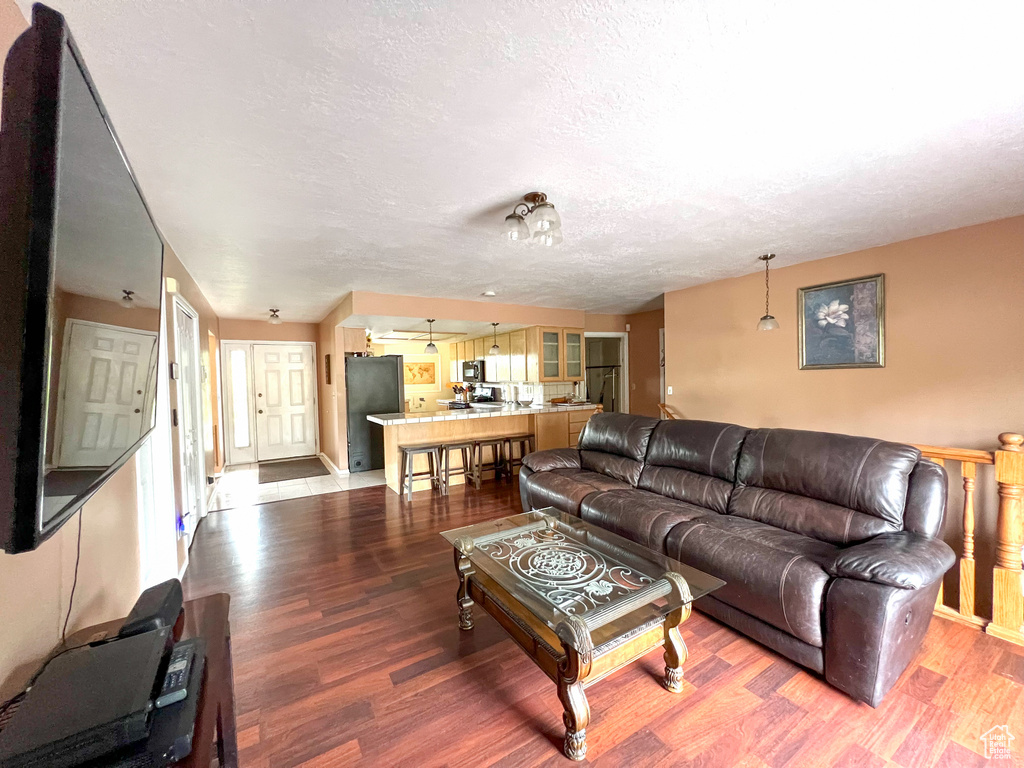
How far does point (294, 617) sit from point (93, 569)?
1142mm

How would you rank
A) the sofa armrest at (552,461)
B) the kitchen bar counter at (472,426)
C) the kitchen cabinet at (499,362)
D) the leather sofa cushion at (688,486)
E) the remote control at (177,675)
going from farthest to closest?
the kitchen cabinet at (499,362)
the kitchen bar counter at (472,426)
the sofa armrest at (552,461)
the leather sofa cushion at (688,486)
the remote control at (177,675)

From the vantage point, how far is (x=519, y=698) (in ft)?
5.49

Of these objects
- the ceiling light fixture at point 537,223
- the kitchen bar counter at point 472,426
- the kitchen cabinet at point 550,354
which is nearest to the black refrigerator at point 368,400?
the kitchen bar counter at point 472,426

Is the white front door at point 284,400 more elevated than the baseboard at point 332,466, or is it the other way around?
the white front door at point 284,400

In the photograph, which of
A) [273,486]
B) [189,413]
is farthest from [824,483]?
[273,486]

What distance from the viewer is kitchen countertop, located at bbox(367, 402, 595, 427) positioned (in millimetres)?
4637

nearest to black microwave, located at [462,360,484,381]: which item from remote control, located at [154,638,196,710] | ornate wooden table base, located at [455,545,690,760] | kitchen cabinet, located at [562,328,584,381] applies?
kitchen cabinet, located at [562,328,584,381]

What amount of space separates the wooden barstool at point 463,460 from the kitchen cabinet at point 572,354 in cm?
212

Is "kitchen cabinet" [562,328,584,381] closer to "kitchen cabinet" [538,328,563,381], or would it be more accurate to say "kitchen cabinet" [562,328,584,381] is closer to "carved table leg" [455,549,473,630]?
"kitchen cabinet" [538,328,563,381]

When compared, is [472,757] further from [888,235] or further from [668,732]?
[888,235]

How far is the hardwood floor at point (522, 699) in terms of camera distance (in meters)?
1.42

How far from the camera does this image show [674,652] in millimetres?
1697

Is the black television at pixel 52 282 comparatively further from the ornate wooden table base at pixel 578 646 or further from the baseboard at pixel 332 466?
the baseboard at pixel 332 466

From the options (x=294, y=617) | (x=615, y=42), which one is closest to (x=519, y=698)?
(x=294, y=617)
